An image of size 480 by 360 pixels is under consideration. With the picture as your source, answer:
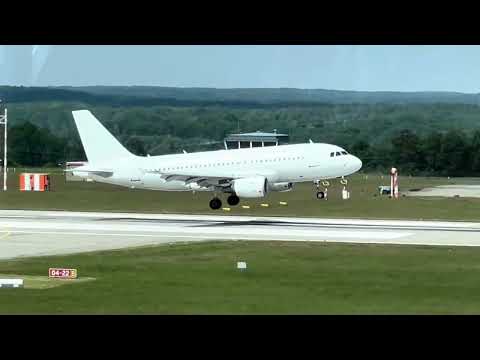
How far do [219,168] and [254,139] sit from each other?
17.8 m

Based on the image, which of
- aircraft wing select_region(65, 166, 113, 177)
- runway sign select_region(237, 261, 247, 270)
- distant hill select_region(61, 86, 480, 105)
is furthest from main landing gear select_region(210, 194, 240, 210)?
distant hill select_region(61, 86, 480, 105)

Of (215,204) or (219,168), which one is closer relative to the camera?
(215,204)

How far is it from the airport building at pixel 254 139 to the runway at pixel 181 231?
1791 centimetres

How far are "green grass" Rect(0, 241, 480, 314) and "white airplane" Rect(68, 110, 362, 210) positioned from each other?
15.2 metres

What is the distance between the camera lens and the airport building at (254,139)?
61719 mm

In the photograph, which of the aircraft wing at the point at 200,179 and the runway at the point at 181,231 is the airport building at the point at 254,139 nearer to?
the aircraft wing at the point at 200,179

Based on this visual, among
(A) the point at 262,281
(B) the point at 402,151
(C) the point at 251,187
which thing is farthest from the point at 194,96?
(A) the point at 262,281

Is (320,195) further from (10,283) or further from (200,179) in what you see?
(10,283)

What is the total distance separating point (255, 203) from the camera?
160ft
